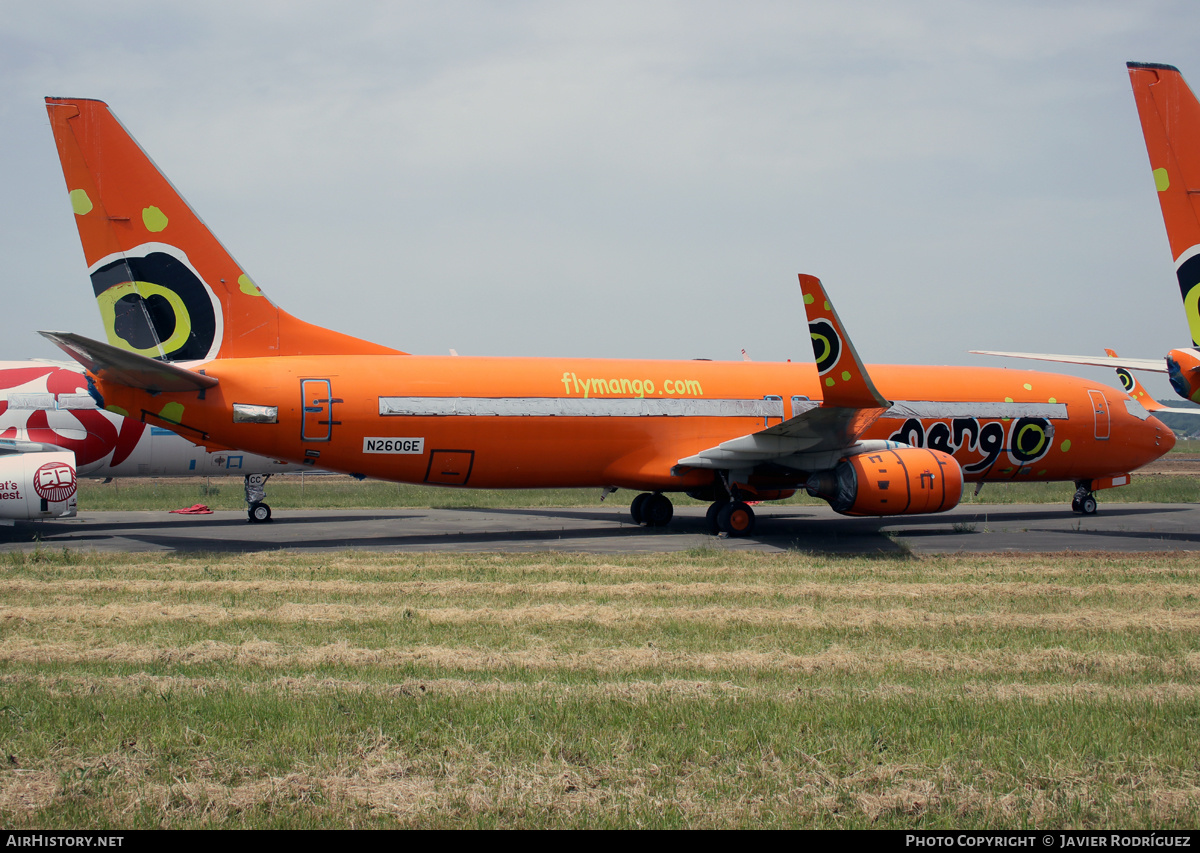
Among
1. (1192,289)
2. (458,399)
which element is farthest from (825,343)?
(458,399)

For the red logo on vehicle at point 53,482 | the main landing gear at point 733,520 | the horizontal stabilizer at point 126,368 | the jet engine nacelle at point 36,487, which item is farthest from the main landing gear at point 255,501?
the main landing gear at point 733,520

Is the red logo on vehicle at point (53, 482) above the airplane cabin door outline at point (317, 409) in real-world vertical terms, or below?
below

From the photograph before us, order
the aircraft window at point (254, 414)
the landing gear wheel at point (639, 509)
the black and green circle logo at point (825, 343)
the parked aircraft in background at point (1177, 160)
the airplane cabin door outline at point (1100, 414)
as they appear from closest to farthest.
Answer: the parked aircraft in background at point (1177, 160) < the black and green circle logo at point (825, 343) < the aircraft window at point (254, 414) < the landing gear wheel at point (639, 509) < the airplane cabin door outline at point (1100, 414)

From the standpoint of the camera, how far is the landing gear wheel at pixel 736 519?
1873cm

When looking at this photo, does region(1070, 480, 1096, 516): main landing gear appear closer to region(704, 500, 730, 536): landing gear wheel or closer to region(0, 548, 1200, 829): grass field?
region(704, 500, 730, 536): landing gear wheel

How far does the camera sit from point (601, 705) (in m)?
6.20

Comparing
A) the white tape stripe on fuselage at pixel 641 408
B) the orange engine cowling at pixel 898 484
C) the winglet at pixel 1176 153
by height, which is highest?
the winglet at pixel 1176 153

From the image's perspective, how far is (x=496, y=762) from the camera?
5.14 metres

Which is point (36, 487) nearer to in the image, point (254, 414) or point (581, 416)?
point (254, 414)

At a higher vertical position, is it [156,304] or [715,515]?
[156,304]

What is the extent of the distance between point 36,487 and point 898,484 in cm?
1677

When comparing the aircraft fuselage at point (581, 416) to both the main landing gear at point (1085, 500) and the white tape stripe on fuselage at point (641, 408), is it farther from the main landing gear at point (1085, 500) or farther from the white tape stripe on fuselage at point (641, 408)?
the main landing gear at point (1085, 500)

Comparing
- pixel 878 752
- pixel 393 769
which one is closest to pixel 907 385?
pixel 878 752

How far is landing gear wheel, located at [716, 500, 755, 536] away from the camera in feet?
61.5
